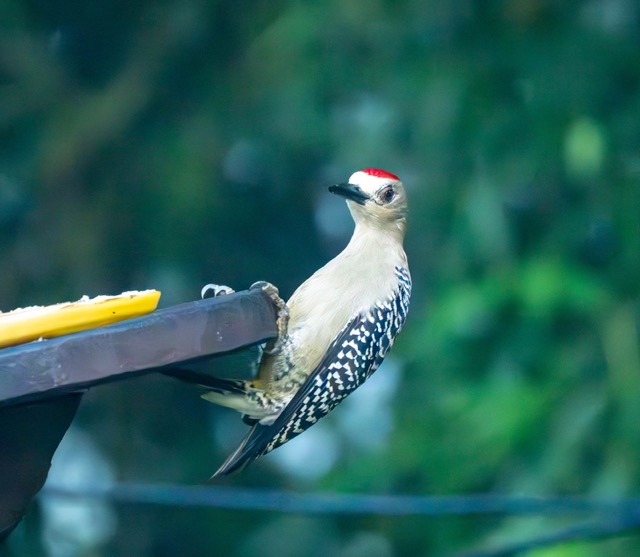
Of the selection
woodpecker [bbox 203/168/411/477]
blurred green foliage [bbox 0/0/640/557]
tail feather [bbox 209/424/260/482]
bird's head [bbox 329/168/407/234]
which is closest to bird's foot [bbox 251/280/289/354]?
woodpecker [bbox 203/168/411/477]

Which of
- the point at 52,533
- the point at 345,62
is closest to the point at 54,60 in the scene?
the point at 345,62

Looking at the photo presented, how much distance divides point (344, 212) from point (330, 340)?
11.9 feet

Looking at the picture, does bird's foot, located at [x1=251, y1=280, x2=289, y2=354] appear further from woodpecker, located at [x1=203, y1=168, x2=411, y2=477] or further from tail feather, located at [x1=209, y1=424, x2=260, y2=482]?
tail feather, located at [x1=209, y1=424, x2=260, y2=482]

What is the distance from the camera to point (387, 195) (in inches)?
140

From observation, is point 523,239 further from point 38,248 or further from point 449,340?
point 38,248

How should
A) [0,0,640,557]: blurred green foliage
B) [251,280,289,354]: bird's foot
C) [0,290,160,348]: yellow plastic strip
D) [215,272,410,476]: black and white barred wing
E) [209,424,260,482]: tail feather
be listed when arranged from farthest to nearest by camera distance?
[0,0,640,557]: blurred green foliage → [215,272,410,476]: black and white barred wing → [209,424,260,482]: tail feather → [251,280,289,354]: bird's foot → [0,290,160,348]: yellow plastic strip

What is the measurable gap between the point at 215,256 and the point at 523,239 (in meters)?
1.91

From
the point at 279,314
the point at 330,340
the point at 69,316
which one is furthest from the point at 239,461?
the point at 69,316

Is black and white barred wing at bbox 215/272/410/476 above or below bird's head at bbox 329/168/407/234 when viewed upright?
below

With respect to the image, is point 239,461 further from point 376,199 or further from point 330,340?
point 376,199

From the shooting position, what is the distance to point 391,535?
20.5 ft

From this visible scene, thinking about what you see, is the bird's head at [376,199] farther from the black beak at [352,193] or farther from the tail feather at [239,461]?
the tail feather at [239,461]

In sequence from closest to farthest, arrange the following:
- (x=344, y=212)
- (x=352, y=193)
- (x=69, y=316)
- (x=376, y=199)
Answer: (x=69, y=316)
(x=352, y=193)
(x=376, y=199)
(x=344, y=212)

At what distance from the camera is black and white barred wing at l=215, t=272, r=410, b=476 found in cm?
286
